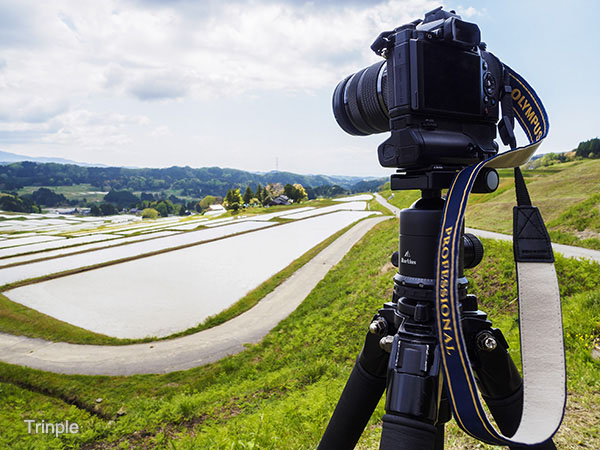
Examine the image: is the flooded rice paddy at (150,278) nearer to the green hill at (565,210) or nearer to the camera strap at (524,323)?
the camera strap at (524,323)

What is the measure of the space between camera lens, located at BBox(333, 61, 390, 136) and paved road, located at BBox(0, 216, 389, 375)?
9.62 meters

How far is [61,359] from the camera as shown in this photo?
10680 mm

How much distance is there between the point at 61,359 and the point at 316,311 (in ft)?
28.0

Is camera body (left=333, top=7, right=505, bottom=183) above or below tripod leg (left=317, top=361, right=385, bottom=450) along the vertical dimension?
above

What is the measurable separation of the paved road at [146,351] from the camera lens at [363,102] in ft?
31.6

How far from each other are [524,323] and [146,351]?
11.7 meters

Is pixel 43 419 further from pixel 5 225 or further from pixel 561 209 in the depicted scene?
pixel 5 225

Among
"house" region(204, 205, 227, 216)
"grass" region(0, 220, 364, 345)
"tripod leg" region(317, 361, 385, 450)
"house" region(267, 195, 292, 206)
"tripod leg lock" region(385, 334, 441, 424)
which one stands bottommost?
"grass" region(0, 220, 364, 345)

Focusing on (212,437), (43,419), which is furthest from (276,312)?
(212,437)

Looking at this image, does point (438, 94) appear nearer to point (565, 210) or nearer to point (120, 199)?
point (565, 210)

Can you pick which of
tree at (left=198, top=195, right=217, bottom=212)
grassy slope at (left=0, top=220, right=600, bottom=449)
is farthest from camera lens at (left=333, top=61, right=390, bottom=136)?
tree at (left=198, top=195, right=217, bottom=212)

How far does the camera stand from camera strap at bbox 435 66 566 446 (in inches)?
52.5

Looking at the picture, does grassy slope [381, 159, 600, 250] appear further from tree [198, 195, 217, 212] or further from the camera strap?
tree [198, 195, 217, 212]

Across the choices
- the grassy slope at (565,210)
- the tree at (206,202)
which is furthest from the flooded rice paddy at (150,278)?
the tree at (206,202)
